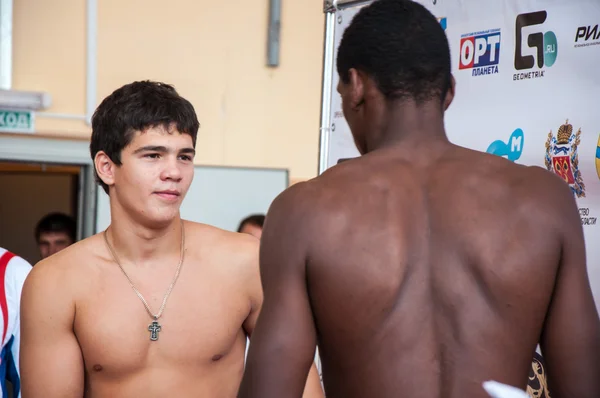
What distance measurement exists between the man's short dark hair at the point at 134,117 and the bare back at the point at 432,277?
3.87ft

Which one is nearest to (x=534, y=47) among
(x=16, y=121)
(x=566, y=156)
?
(x=566, y=156)

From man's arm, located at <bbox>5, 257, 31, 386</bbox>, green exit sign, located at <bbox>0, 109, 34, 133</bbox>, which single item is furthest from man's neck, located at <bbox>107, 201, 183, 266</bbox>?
green exit sign, located at <bbox>0, 109, 34, 133</bbox>

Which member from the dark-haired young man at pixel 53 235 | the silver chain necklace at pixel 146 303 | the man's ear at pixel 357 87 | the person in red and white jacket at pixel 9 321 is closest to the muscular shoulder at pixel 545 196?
the man's ear at pixel 357 87

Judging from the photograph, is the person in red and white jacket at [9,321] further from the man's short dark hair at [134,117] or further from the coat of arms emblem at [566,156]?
the coat of arms emblem at [566,156]

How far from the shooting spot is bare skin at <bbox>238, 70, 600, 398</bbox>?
178 centimetres

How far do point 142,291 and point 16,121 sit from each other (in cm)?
350

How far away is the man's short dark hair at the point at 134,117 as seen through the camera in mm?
2885

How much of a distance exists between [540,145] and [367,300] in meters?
1.28

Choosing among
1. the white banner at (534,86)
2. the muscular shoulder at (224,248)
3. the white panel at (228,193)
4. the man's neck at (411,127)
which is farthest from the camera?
the white panel at (228,193)

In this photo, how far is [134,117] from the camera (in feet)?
9.46

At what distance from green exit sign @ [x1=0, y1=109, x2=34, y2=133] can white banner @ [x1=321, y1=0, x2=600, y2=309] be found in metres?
3.57

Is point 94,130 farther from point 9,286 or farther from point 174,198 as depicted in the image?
point 9,286

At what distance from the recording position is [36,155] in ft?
20.3

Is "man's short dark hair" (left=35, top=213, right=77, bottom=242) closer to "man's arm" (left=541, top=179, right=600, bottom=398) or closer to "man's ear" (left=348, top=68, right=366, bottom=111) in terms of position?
"man's ear" (left=348, top=68, right=366, bottom=111)
